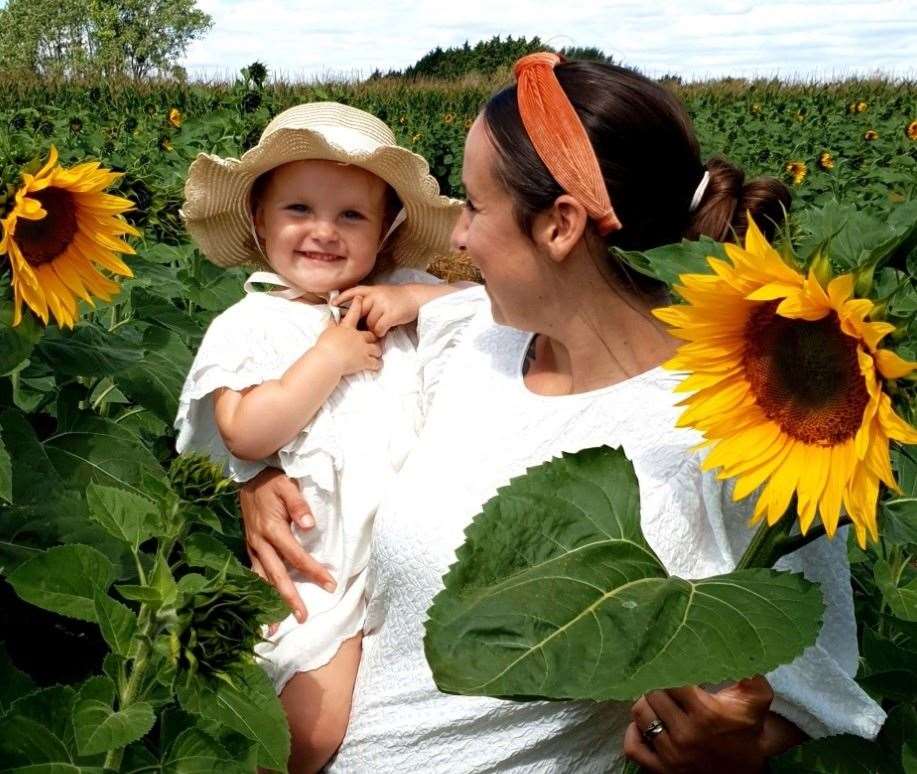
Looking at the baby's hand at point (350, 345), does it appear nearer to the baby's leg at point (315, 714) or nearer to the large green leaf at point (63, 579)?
the baby's leg at point (315, 714)

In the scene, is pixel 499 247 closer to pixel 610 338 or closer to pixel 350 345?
pixel 610 338

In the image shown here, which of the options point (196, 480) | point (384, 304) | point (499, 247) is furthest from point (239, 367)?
point (196, 480)

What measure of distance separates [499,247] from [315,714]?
625mm

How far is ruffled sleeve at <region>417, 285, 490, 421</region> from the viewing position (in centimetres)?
178

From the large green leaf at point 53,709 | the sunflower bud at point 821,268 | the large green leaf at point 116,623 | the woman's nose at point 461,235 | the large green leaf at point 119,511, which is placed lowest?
the large green leaf at point 53,709

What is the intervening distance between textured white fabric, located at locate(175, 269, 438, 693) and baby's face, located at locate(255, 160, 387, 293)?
→ 54mm

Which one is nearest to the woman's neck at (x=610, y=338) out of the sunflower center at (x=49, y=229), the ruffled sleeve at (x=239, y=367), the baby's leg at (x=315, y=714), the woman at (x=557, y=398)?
the woman at (x=557, y=398)

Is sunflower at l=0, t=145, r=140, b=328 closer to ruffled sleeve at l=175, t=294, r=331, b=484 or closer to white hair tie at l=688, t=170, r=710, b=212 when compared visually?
ruffled sleeve at l=175, t=294, r=331, b=484

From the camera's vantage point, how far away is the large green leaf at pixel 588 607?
0.96 m

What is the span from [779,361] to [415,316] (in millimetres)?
873

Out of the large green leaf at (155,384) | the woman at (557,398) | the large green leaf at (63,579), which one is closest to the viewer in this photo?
the large green leaf at (63,579)

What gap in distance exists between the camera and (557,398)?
1.57 metres

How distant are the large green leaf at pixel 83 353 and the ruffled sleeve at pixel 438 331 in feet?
1.31

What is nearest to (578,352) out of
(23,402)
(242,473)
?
(242,473)
